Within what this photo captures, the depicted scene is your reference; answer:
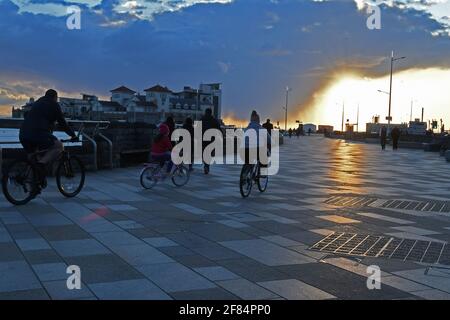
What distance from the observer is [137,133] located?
64.7 ft

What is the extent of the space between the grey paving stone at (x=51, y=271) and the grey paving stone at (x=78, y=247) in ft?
1.47

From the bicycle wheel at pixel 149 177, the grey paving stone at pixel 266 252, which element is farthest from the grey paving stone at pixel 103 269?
the bicycle wheel at pixel 149 177

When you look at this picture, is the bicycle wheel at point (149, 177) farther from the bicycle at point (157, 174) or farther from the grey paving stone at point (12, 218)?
the grey paving stone at point (12, 218)

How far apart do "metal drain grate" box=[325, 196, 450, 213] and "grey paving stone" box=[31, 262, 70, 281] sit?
251 inches

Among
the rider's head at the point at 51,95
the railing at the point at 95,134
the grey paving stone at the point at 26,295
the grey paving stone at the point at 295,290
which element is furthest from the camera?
Result: the railing at the point at 95,134

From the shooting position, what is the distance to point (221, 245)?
6836 mm

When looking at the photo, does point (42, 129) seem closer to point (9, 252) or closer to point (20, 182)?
point (20, 182)

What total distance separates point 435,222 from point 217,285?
5254mm

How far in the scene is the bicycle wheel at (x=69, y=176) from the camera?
10.2m

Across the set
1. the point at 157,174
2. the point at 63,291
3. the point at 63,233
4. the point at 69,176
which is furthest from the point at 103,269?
the point at 157,174

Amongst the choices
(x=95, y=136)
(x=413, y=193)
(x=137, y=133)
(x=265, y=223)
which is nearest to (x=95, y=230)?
(x=265, y=223)

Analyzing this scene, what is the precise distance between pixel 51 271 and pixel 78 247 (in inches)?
40.9

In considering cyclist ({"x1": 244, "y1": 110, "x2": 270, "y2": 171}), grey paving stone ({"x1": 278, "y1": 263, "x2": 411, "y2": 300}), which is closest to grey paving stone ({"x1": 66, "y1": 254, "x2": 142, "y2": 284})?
grey paving stone ({"x1": 278, "y1": 263, "x2": 411, "y2": 300})
